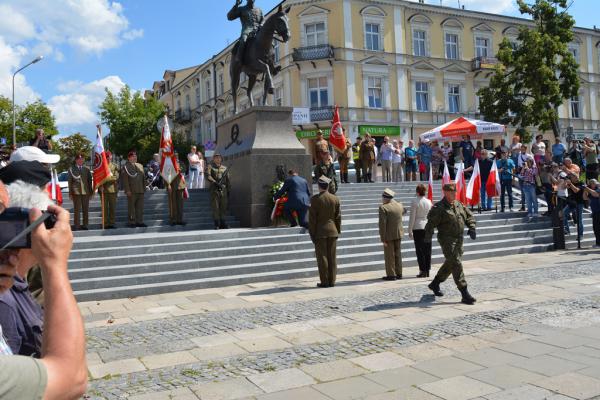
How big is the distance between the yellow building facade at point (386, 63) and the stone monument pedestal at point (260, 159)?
66.8 ft

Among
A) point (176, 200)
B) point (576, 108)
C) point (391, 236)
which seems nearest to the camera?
point (391, 236)

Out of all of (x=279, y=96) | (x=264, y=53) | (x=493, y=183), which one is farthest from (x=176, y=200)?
(x=279, y=96)

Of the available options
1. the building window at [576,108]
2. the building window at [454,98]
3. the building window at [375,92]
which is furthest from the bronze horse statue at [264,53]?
the building window at [576,108]

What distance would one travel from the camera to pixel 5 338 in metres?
2.07

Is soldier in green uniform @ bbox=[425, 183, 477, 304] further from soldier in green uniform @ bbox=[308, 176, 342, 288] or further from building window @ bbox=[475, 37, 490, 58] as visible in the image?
building window @ bbox=[475, 37, 490, 58]

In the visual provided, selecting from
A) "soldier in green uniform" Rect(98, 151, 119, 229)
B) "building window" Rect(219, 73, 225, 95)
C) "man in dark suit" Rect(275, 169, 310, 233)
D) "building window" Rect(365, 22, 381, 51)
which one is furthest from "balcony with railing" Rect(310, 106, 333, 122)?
"soldier in green uniform" Rect(98, 151, 119, 229)

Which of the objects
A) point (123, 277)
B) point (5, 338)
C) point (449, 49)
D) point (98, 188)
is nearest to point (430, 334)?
point (5, 338)

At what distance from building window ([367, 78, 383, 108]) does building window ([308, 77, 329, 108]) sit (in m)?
2.96

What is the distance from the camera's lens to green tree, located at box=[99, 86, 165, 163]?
53219 millimetres

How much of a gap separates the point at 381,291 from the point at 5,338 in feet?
24.9

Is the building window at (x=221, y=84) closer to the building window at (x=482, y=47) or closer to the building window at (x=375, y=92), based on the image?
the building window at (x=375, y=92)

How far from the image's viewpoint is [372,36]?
125 ft

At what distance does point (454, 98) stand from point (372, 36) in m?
8.24

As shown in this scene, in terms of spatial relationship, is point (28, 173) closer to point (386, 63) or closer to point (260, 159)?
point (260, 159)
